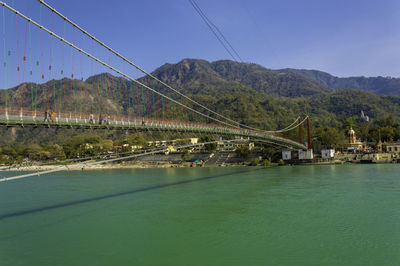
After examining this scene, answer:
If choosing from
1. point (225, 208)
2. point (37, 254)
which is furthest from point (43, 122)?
point (225, 208)

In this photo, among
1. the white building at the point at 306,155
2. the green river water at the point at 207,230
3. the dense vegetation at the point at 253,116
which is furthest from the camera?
the dense vegetation at the point at 253,116

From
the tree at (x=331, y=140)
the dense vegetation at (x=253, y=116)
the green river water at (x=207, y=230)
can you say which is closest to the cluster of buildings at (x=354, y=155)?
the tree at (x=331, y=140)

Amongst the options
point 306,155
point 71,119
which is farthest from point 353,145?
point 71,119

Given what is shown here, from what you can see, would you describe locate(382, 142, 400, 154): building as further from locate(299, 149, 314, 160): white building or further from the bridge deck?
the bridge deck

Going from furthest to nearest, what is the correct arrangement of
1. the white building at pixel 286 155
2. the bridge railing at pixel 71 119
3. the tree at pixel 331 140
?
the tree at pixel 331 140
the white building at pixel 286 155
the bridge railing at pixel 71 119

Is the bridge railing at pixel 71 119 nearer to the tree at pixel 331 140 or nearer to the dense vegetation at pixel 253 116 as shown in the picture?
the dense vegetation at pixel 253 116

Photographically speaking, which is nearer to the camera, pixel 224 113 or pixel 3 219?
pixel 3 219

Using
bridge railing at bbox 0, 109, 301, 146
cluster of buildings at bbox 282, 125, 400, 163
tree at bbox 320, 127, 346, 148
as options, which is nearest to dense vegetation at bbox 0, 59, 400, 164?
tree at bbox 320, 127, 346, 148

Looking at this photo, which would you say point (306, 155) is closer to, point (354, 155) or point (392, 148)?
point (354, 155)

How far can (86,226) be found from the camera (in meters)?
11.5

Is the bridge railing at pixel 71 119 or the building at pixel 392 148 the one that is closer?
the bridge railing at pixel 71 119

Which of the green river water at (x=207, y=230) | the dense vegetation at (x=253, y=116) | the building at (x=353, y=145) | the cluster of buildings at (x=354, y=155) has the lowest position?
the green river water at (x=207, y=230)

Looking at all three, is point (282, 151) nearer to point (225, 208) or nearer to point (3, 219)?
point (225, 208)

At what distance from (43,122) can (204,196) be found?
9393mm
